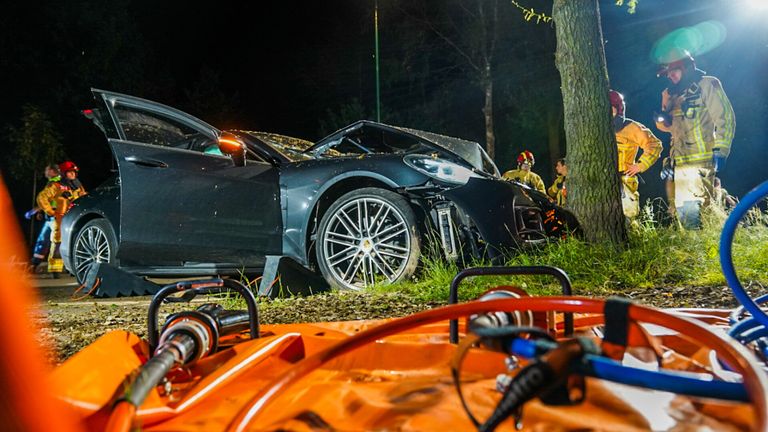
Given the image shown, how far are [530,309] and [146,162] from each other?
4475 millimetres

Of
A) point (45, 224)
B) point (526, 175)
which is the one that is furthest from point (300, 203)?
point (45, 224)

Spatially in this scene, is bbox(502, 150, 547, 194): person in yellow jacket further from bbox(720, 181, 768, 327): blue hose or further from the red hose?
the red hose

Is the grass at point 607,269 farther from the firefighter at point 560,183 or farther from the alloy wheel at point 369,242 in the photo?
the firefighter at point 560,183

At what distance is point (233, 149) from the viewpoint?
462 cm

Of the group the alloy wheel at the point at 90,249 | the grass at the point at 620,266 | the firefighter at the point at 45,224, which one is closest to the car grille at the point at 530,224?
the grass at the point at 620,266

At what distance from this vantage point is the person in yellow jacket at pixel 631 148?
25.1ft

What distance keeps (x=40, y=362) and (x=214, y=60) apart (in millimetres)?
30612

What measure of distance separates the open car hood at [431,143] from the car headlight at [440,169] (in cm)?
30

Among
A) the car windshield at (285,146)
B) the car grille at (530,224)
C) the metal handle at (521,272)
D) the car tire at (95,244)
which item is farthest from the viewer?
the car tire at (95,244)

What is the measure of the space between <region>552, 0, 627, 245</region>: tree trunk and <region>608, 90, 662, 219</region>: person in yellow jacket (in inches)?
93.9

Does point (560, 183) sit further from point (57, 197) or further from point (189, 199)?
point (57, 197)

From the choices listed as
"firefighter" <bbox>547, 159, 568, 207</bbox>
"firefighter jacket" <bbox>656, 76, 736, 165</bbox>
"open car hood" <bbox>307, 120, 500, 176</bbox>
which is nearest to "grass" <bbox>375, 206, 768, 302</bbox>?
"open car hood" <bbox>307, 120, 500, 176</bbox>

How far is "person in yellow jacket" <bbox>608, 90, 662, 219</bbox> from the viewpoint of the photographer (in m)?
7.64

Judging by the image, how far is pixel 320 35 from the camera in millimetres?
25594
